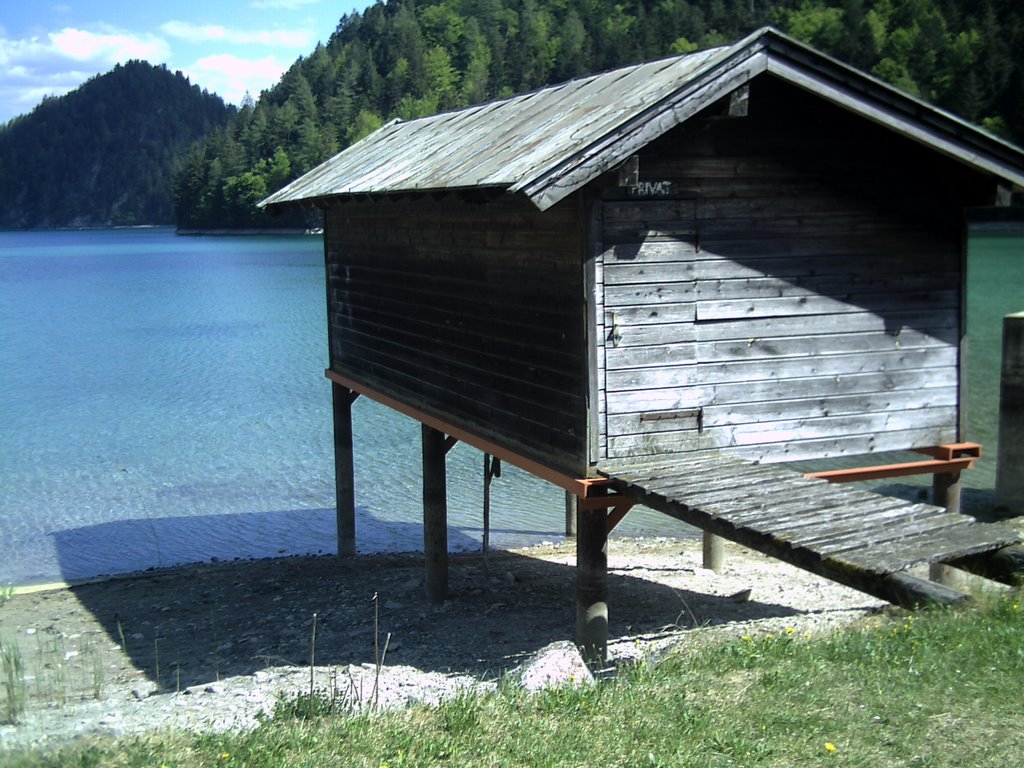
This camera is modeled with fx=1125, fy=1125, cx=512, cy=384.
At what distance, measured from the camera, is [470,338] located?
35.1 feet

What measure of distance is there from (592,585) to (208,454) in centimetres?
1649

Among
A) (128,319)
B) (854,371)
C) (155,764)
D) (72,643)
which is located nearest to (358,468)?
(72,643)

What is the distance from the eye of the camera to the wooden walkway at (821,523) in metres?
6.25

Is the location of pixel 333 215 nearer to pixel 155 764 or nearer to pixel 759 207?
pixel 759 207

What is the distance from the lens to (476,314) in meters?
10.5

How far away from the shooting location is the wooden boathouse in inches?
321

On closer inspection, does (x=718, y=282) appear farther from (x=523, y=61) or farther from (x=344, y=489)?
(x=523, y=61)

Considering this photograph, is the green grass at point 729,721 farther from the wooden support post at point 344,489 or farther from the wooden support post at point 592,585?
the wooden support post at point 344,489

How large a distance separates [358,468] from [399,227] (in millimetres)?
10285

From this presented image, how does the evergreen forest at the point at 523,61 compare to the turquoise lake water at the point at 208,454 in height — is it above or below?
above

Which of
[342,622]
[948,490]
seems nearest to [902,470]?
[948,490]

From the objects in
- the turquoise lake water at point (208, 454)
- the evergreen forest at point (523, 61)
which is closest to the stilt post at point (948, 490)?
the turquoise lake water at point (208, 454)

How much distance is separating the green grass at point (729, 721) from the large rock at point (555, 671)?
363mm

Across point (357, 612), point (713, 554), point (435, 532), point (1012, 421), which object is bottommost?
point (357, 612)
